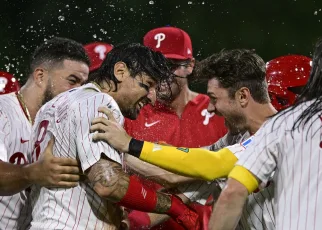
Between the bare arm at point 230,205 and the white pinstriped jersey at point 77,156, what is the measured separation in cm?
56

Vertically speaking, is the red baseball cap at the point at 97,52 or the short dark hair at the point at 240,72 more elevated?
the red baseball cap at the point at 97,52

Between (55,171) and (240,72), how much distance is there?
133cm

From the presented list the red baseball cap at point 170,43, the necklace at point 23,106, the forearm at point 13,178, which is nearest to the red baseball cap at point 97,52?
the red baseball cap at point 170,43

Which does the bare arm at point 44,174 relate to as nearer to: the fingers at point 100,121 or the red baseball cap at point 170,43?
the fingers at point 100,121

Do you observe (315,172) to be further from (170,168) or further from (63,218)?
(63,218)

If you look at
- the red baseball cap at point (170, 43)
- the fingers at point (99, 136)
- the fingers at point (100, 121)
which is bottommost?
the fingers at point (99, 136)

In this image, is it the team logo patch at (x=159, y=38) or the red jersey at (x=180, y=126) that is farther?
the team logo patch at (x=159, y=38)

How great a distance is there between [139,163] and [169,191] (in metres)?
0.26

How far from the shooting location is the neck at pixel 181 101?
5.81 metres

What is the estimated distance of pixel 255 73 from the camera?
423cm

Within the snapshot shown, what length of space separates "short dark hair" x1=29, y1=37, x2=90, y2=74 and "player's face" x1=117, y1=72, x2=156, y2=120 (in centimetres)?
101

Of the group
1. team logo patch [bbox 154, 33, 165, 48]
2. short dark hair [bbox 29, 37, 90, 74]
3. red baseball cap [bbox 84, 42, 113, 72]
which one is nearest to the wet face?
team logo patch [bbox 154, 33, 165, 48]

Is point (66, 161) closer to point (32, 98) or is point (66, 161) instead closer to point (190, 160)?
point (190, 160)

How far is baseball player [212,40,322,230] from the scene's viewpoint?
292cm
